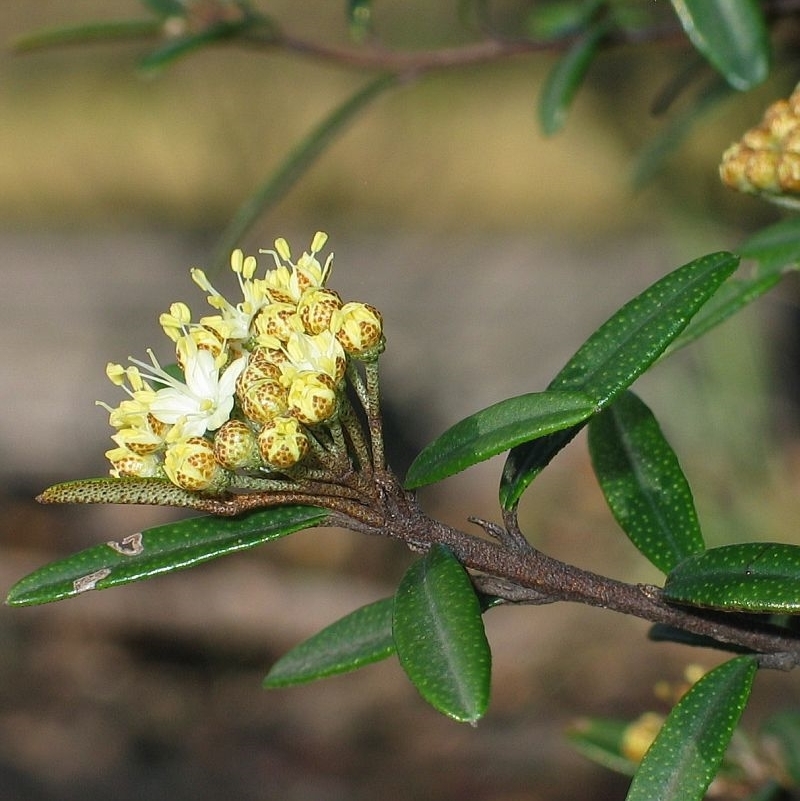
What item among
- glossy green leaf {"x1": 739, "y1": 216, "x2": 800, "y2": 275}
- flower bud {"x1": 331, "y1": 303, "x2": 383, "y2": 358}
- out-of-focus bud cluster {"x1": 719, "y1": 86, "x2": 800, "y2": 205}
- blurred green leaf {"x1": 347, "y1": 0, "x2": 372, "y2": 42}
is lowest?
flower bud {"x1": 331, "y1": 303, "x2": 383, "y2": 358}

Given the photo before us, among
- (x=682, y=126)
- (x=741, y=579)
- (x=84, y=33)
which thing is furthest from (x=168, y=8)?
(x=741, y=579)

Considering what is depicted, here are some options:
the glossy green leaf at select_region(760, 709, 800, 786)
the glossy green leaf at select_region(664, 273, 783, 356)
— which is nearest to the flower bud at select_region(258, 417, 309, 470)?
the glossy green leaf at select_region(664, 273, 783, 356)

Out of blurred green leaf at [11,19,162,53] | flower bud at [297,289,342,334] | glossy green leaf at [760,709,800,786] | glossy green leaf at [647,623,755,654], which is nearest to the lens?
flower bud at [297,289,342,334]

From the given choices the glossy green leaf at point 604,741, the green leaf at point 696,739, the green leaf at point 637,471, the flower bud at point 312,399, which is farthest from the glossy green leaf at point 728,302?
the glossy green leaf at point 604,741

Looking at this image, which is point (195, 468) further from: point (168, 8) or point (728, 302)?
point (168, 8)

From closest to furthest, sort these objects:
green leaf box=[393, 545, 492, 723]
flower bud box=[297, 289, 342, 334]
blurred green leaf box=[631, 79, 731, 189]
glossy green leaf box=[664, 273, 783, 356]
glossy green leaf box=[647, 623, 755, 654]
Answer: green leaf box=[393, 545, 492, 723], flower bud box=[297, 289, 342, 334], glossy green leaf box=[647, 623, 755, 654], glossy green leaf box=[664, 273, 783, 356], blurred green leaf box=[631, 79, 731, 189]

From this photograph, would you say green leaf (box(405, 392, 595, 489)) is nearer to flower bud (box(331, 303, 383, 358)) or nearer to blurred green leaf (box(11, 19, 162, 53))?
flower bud (box(331, 303, 383, 358))
